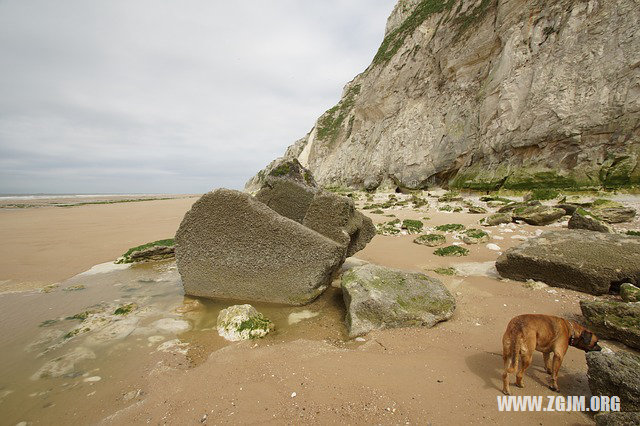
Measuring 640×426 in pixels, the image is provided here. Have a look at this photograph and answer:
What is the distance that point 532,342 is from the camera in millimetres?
2752

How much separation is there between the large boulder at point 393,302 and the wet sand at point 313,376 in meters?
0.17

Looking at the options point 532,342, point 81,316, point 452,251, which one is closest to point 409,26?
point 452,251

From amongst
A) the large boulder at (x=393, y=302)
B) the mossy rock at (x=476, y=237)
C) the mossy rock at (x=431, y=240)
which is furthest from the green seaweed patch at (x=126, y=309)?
the mossy rock at (x=476, y=237)

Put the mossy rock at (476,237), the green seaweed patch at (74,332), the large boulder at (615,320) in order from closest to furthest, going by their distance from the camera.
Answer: the large boulder at (615,320) < the green seaweed patch at (74,332) < the mossy rock at (476,237)

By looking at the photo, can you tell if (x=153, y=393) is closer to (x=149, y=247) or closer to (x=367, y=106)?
(x=149, y=247)

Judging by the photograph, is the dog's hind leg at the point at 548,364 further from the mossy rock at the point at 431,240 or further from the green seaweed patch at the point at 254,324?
the mossy rock at the point at 431,240

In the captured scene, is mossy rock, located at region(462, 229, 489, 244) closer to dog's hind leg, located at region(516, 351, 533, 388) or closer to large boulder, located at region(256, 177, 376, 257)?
large boulder, located at region(256, 177, 376, 257)

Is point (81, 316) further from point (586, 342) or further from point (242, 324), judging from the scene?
point (586, 342)

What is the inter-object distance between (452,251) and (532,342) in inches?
205

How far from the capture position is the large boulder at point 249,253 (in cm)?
528

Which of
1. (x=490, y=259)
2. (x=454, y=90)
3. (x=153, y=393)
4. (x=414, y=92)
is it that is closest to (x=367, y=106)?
(x=414, y=92)

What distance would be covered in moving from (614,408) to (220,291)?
5.54 meters

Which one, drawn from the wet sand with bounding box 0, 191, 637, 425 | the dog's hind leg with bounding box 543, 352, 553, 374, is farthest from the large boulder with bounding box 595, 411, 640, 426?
the dog's hind leg with bounding box 543, 352, 553, 374

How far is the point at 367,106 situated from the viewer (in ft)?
126
